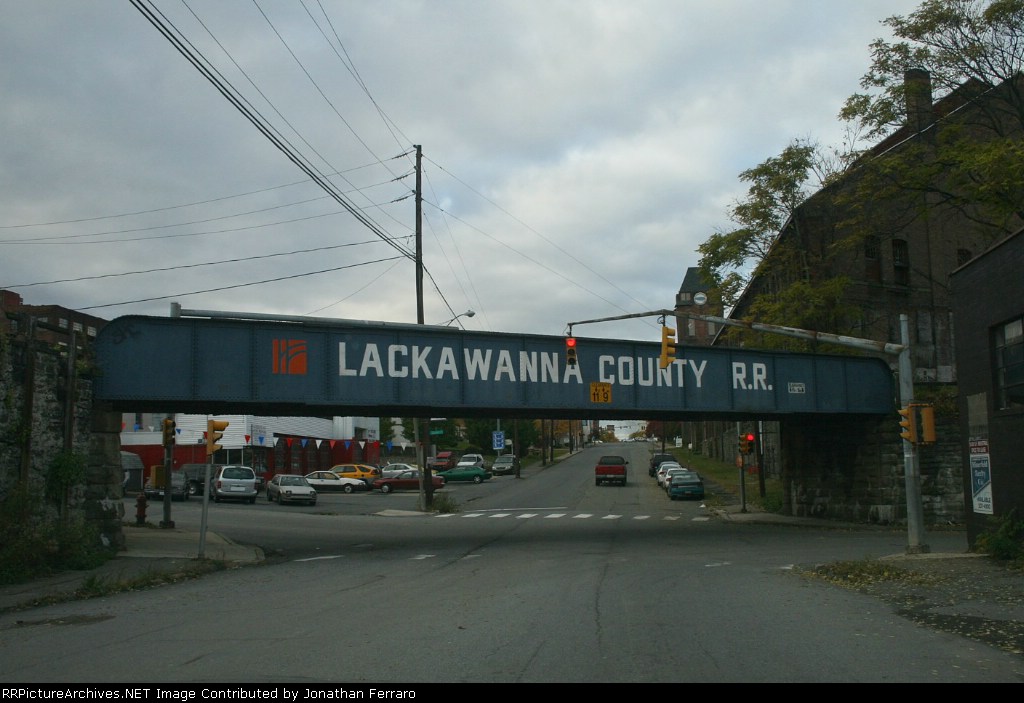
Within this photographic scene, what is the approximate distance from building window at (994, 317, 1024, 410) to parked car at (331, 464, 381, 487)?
136 ft

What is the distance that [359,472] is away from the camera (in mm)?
54844

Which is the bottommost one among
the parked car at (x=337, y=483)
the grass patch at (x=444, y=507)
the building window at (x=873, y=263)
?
the grass patch at (x=444, y=507)

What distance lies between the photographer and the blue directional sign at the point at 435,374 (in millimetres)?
20703

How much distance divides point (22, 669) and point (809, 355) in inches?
972

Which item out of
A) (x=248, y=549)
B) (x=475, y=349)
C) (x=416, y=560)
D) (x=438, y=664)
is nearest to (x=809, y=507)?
(x=475, y=349)

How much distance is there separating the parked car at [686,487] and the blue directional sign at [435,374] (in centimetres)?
1716

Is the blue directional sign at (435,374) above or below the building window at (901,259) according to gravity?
below

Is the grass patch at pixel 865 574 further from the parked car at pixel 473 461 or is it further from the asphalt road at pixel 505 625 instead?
the parked car at pixel 473 461

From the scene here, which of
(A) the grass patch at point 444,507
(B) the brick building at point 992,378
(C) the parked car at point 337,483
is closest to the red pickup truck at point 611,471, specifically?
(C) the parked car at point 337,483

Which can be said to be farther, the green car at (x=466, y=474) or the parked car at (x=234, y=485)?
the green car at (x=466, y=474)

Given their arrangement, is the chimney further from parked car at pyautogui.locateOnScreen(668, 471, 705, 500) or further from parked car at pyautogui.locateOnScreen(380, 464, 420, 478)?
parked car at pyautogui.locateOnScreen(380, 464, 420, 478)

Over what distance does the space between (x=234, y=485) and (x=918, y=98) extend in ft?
110

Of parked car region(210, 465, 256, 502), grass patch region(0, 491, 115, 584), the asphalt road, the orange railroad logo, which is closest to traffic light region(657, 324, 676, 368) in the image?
the asphalt road

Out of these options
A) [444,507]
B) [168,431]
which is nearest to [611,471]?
[444,507]
